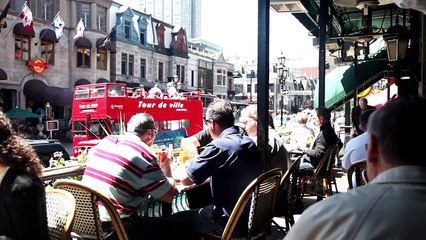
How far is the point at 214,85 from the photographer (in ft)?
176

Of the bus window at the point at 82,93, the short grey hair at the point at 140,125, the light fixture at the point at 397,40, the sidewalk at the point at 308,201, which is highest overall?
the light fixture at the point at 397,40

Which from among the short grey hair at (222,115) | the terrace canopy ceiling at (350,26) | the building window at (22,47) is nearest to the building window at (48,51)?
the building window at (22,47)

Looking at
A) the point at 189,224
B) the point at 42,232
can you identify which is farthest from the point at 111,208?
the point at 189,224

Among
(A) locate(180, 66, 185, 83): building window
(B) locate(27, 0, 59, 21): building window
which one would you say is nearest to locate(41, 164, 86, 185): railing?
(B) locate(27, 0, 59, 21): building window

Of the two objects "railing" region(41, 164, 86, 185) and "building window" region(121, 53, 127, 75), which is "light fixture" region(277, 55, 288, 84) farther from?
"building window" region(121, 53, 127, 75)

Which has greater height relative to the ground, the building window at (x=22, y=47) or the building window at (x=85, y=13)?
the building window at (x=85, y=13)

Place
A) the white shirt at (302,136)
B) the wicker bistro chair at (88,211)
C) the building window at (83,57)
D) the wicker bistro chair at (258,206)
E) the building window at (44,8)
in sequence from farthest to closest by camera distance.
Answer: the building window at (83,57), the building window at (44,8), the white shirt at (302,136), the wicker bistro chair at (258,206), the wicker bistro chair at (88,211)

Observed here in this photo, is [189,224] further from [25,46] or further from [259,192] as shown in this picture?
[25,46]

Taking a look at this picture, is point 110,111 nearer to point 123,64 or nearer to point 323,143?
point 323,143

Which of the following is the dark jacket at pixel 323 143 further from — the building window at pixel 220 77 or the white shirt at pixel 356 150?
the building window at pixel 220 77

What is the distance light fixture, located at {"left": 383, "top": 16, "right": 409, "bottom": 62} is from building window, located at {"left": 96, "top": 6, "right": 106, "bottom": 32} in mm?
25866

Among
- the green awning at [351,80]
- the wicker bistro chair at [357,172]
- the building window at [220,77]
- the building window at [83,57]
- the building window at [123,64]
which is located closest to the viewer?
the wicker bistro chair at [357,172]

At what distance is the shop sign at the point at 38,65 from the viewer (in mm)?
24969

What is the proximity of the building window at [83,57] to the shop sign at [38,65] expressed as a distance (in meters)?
3.26
